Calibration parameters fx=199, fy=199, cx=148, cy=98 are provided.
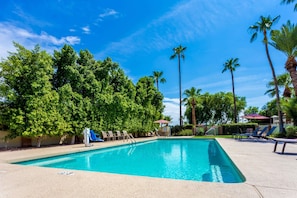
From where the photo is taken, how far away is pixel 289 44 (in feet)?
49.3

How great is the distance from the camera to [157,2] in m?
12.2

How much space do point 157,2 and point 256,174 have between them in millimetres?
11008

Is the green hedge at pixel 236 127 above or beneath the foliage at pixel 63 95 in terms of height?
beneath

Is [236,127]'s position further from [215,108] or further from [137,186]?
[137,186]

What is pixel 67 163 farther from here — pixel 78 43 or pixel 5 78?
pixel 78 43

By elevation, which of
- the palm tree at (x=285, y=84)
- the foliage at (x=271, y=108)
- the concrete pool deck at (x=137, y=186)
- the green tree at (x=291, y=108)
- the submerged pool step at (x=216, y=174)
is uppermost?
the palm tree at (x=285, y=84)

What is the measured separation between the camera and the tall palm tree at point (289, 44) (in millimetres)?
14873

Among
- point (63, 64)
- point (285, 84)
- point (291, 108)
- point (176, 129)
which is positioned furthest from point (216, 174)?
point (285, 84)

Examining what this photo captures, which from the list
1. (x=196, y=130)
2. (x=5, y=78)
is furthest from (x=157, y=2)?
(x=196, y=130)

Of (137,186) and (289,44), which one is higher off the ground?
(289,44)

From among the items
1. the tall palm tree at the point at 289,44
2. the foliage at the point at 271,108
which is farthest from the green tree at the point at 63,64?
the foliage at the point at 271,108

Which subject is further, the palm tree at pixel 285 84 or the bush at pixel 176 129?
→ the bush at pixel 176 129

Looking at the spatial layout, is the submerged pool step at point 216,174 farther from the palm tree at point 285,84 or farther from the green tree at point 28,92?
the palm tree at point 285,84

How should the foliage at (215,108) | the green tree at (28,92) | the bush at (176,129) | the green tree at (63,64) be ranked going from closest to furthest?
the green tree at (28,92) → the green tree at (63,64) → the bush at (176,129) → the foliage at (215,108)
